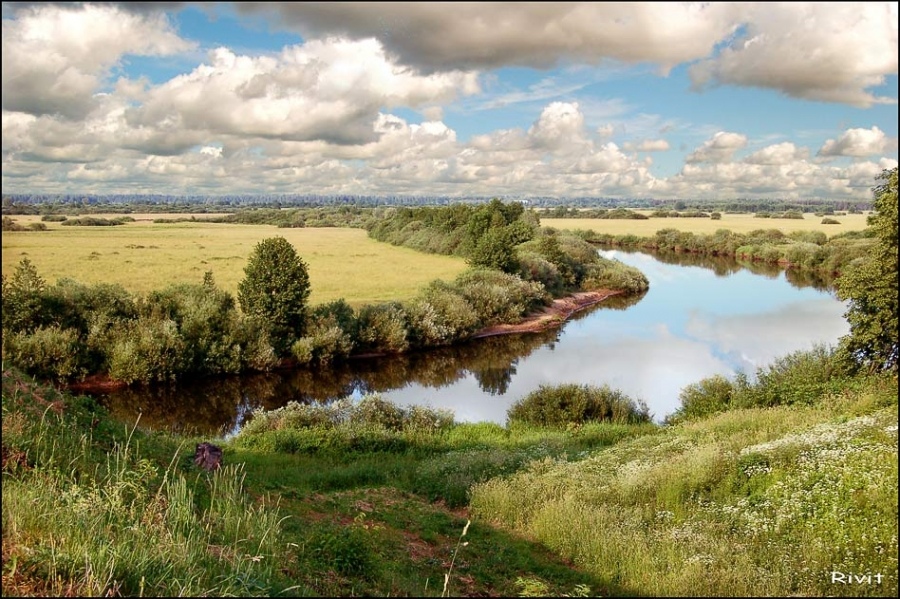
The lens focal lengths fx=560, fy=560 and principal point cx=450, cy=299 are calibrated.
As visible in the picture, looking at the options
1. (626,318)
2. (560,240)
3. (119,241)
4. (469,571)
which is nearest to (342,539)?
(469,571)

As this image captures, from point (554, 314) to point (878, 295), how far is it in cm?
3041

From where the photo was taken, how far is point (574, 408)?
69.6ft

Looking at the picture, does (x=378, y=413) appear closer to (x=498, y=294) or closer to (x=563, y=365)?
(x=563, y=365)

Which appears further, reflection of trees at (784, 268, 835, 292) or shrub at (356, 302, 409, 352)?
reflection of trees at (784, 268, 835, 292)

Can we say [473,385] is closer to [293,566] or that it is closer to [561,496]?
[561,496]

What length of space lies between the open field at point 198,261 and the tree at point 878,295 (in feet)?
93.3

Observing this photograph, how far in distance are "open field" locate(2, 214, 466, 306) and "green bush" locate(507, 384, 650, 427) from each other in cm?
1959

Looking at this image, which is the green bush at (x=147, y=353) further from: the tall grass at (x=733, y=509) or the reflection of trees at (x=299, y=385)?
the tall grass at (x=733, y=509)

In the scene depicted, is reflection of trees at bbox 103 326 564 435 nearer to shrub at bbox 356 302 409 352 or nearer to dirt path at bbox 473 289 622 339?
shrub at bbox 356 302 409 352

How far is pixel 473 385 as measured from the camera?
1146 inches

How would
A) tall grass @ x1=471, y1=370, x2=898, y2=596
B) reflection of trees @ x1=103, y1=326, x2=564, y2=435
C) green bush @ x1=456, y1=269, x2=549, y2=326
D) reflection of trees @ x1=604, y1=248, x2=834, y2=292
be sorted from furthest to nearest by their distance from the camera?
reflection of trees @ x1=604, y1=248, x2=834, y2=292 < green bush @ x1=456, y1=269, x2=549, y2=326 < reflection of trees @ x1=103, y1=326, x2=564, y2=435 < tall grass @ x1=471, y1=370, x2=898, y2=596

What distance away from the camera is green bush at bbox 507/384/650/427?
69.1 feet

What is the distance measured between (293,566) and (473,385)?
23246 mm

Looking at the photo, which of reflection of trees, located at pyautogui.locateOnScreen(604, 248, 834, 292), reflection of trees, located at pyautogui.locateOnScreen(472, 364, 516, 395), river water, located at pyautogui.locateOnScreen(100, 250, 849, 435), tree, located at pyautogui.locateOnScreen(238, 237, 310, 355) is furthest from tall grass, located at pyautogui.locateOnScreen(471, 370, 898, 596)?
reflection of trees, located at pyautogui.locateOnScreen(604, 248, 834, 292)
